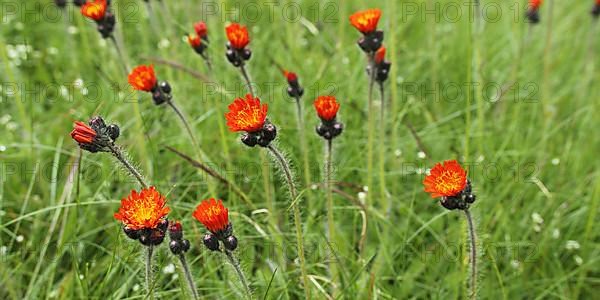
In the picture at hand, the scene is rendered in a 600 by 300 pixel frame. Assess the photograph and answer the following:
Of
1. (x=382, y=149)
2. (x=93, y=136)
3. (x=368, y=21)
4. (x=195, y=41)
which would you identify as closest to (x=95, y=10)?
(x=195, y=41)

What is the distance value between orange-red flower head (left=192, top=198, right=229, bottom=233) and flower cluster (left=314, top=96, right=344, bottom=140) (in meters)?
0.60

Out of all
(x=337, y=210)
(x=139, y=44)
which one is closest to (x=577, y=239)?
(x=337, y=210)

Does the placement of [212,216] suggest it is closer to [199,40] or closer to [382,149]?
[199,40]

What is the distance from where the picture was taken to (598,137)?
4.13m

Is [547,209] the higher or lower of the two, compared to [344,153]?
lower

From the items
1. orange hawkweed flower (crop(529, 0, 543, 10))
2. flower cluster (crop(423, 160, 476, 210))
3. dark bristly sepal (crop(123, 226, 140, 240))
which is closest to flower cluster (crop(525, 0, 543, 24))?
orange hawkweed flower (crop(529, 0, 543, 10))

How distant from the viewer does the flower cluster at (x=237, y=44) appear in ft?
9.20

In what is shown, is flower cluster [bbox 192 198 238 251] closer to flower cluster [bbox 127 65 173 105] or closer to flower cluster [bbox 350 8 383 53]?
flower cluster [bbox 127 65 173 105]

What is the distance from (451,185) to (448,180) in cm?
2

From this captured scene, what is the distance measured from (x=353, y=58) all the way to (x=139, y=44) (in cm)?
166

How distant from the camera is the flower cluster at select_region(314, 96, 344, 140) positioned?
2.54 meters

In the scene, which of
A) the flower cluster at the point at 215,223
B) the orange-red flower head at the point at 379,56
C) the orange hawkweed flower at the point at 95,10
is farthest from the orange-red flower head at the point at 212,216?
the orange hawkweed flower at the point at 95,10

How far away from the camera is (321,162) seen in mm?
3486

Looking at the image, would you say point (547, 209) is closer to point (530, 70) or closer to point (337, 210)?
point (337, 210)
